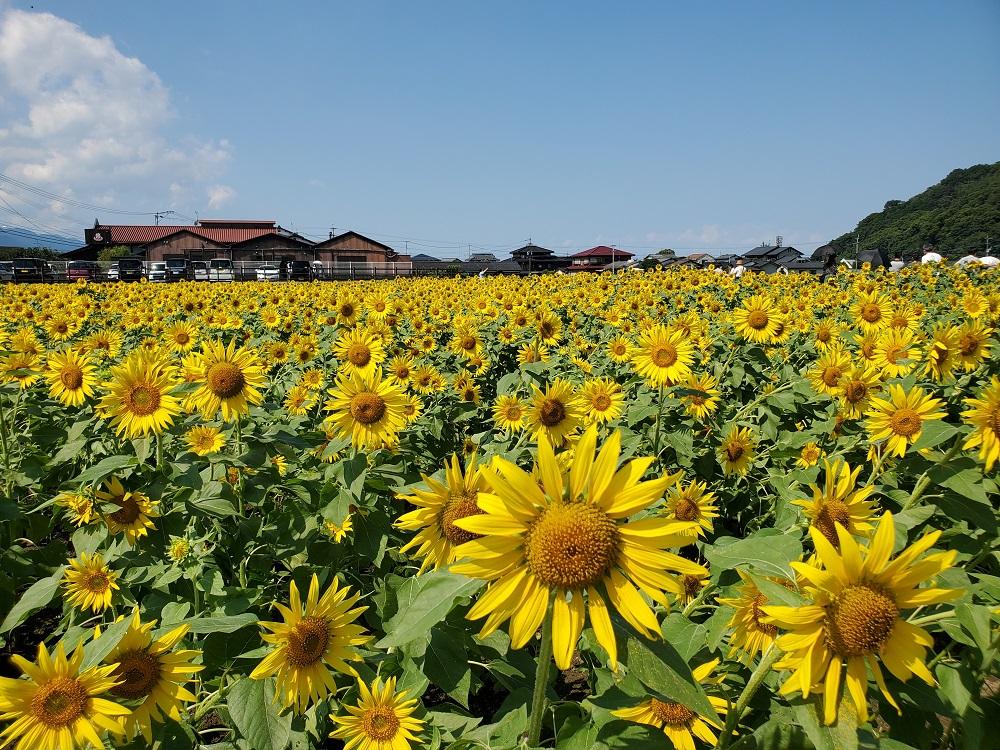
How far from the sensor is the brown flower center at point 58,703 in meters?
1.29

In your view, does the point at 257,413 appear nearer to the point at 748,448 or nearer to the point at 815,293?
the point at 748,448

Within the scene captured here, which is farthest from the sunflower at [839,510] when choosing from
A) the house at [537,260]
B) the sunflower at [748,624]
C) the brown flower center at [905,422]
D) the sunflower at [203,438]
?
the house at [537,260]

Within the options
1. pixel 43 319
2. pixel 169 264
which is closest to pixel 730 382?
pixel 43 319

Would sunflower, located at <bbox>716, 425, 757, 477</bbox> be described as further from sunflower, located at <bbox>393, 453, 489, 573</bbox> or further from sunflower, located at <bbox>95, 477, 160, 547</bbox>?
sunflower, located at <bbox>95, 477, 160, 547</bbox>

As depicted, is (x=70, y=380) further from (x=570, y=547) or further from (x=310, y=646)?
(x=570, y=547)

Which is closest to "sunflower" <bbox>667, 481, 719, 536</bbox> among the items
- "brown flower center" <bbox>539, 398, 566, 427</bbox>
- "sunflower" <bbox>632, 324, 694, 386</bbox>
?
"brown flower center" <bbox>539, 398, 566, 427</bbox>

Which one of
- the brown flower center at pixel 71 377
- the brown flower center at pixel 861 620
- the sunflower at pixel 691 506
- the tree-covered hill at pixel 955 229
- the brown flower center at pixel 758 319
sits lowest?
the sunflower at pixel 691 506

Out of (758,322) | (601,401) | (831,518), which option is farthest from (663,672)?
(758,322)

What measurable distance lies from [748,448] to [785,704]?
2.66 m

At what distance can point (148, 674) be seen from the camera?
4.84 ft

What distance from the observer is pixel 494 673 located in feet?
6.90

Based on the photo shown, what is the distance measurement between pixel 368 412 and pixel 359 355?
1.54 meters

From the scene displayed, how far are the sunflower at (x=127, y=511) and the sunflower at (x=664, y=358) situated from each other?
10.4 feet

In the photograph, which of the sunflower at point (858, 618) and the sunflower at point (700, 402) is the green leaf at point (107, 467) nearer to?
the sunflower at point (858, 618)
